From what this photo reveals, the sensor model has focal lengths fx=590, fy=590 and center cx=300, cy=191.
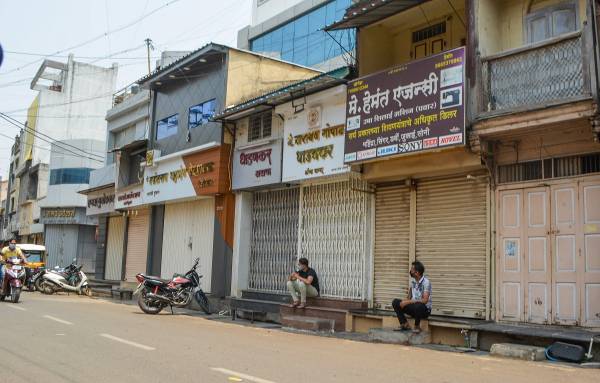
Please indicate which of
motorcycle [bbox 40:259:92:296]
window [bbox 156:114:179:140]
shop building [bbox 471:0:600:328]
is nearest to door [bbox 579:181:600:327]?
shop building [bbox 471:0:600:328]

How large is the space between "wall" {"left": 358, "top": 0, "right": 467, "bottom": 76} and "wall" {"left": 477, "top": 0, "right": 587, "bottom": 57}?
3.68 feet

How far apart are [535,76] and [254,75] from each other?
10.5m

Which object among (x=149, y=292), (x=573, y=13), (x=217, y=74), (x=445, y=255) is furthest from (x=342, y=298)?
(x=217, y=74)

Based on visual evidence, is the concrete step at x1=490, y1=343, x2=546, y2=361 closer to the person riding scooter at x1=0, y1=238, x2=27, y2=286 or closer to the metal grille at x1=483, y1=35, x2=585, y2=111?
the metal grille at x1=483, y1=35, x2=585, y2=111

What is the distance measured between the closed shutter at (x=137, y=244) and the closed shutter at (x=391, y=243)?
11759mm

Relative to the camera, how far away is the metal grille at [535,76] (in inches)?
370

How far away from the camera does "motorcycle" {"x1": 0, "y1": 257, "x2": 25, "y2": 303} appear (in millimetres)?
16719

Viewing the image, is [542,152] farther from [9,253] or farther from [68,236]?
[68,236]

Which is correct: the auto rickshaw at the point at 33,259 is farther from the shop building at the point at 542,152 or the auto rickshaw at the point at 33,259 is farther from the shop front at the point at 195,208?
the shop building at the point at 542,152

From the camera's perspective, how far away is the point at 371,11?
12516mm

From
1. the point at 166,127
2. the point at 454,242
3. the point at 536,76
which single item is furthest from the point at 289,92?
→ the point at 166,127

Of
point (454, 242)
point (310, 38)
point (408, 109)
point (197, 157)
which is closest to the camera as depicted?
point (408, 109)

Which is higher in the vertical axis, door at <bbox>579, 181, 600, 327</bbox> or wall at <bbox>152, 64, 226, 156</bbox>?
wall at <bbox>152, 64, 226, 156</bbox>

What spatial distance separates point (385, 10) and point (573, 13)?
377 centimetres
